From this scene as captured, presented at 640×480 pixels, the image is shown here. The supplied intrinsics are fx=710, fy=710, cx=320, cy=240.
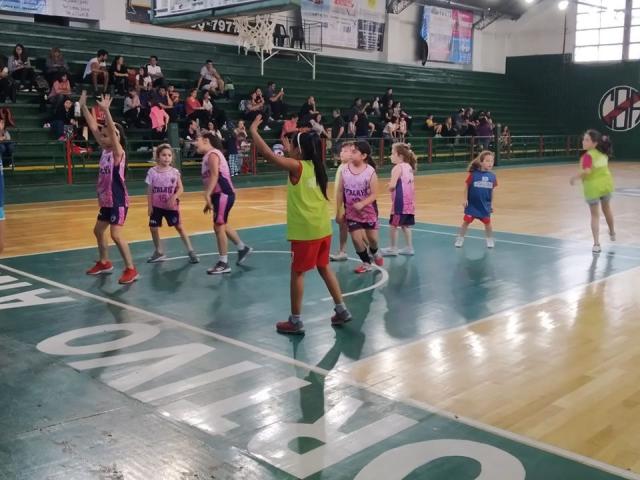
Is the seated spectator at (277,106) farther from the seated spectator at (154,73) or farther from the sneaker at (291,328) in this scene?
the sneaker at (291,328)

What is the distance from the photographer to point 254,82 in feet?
74.0

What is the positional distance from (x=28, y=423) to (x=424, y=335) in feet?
9.53

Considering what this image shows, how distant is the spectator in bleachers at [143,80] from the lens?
58.2 feet

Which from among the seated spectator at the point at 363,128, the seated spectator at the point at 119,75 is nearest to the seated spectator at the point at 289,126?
the seated spectator at the point at 363,128

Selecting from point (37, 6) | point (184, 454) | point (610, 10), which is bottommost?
point (184, 454)

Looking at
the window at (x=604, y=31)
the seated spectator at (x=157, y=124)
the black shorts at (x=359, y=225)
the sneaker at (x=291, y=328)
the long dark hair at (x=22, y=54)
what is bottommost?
the sneaker at (x=291, y=328)

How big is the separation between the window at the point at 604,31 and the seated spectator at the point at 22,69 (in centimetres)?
2382

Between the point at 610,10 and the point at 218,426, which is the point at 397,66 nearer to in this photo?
the point at 610,10

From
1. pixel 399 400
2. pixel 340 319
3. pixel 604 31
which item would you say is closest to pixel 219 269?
pixel 340 319

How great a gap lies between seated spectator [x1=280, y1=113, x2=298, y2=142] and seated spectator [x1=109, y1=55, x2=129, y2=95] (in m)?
4.37

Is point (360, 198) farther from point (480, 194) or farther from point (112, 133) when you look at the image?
point (112, 133)

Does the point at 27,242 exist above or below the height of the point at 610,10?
below

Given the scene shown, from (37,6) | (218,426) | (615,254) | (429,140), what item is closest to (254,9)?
(615,254)

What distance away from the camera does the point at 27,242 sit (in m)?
9.52
